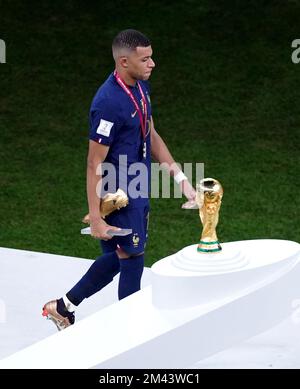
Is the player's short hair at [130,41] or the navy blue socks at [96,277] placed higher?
the player's short hair at [130,41]

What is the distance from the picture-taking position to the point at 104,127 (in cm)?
658

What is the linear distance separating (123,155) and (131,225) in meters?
0.36

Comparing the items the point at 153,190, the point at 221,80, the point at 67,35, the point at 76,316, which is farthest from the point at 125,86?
the point at 67,35

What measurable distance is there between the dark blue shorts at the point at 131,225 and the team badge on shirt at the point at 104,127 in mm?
420

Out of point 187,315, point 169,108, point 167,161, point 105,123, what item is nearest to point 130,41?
point 105,123

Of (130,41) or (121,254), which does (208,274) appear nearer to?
(121,254)

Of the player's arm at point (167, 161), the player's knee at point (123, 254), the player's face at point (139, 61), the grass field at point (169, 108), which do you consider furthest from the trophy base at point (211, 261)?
the grass field at point (169, 108)

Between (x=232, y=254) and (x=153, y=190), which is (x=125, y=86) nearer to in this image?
(x=232, y=254)

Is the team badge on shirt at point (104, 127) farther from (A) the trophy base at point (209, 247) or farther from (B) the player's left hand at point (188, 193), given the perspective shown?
(A) the trophy base at point (209, 247)

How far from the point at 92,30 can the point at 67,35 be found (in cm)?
30

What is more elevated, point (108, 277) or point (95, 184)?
point (95, 184)

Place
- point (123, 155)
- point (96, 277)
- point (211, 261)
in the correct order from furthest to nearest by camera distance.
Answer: point (96, 277) → point (123, 155) → point (211, 261)

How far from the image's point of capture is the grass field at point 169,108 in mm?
10078

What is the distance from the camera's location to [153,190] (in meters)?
11.2
